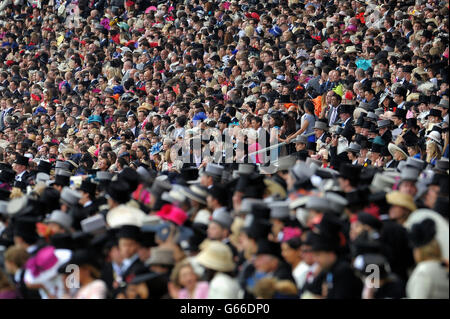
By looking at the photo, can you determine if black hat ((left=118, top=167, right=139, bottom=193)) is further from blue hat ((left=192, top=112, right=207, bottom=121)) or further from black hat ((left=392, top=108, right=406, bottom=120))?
blue hat ((left=192, top=112, right=207, bottom=121))

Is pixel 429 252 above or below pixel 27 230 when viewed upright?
above

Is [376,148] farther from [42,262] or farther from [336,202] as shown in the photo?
[42,262]

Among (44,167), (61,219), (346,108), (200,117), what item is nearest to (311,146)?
(346,108)

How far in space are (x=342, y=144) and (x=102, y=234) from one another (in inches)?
228

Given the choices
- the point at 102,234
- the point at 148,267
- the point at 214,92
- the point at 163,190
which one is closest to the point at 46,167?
the point at 214,92

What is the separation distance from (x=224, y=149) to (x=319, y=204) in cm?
614

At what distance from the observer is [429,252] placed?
7.17 metres

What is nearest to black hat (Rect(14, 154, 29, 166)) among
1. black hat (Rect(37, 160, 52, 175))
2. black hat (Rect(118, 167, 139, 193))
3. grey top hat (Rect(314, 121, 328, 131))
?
black hat (Rect(37, 160, 52, 175))

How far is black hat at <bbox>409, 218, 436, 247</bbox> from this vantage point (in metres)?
7.25

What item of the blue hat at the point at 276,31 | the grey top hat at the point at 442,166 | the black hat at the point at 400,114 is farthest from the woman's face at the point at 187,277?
the blue hat at the point at 276,31

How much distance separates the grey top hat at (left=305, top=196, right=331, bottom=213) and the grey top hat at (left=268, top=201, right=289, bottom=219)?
0.28 metres

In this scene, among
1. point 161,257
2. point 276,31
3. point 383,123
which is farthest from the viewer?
point 276,31

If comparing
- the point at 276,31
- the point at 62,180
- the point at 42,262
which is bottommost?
the point at 62,180

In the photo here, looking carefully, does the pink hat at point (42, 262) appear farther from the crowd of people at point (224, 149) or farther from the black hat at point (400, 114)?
the black hat at point (400, 114)
